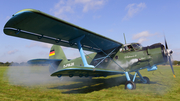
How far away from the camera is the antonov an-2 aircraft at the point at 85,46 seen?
419 cm

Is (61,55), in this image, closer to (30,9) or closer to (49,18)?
(49,18)

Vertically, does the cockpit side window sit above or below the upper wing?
below

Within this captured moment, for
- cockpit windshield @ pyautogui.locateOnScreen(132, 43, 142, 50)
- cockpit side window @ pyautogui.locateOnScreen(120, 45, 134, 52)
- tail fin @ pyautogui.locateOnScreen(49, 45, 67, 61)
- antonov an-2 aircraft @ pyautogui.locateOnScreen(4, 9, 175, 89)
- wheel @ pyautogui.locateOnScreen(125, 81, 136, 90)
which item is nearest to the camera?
antonov an-2 aircraft @ pyautogui.locateOnScreen(4, 9, 175, 89)

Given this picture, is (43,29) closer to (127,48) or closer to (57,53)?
(127,48)

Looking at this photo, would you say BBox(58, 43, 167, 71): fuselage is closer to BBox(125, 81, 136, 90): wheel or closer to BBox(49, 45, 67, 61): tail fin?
BBox(125, 81, 136, 90): wheel

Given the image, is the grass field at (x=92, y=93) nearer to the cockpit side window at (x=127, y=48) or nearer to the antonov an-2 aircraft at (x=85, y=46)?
the antonov an-2 aircraft at (x=85, y=46)

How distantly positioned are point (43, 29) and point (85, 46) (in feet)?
12.3

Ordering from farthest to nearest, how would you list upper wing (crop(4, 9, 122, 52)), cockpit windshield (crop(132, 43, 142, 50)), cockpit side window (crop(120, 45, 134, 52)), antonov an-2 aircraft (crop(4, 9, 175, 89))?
cockpit side window (crop(120, 45, 134, 52))
cockpit windshield (crop(132, 43, 142, 50))
antonov an-2 aircraft (crop(4, 9, 175, 89))
upper wing (crop(4, 9, 122, 52))

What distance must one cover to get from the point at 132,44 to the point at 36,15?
226 inches

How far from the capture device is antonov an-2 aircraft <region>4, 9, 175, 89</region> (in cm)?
419

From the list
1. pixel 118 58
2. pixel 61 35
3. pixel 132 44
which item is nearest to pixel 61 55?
pixel 61 35

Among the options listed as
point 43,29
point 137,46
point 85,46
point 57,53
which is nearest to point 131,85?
point 137,46

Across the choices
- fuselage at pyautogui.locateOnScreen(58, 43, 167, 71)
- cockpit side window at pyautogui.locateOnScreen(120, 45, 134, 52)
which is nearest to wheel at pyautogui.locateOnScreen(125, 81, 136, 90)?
fuselage at pyautogui.locateOnScreen(58, 43, 167, 71)

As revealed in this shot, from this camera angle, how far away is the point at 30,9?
11.2 feet
